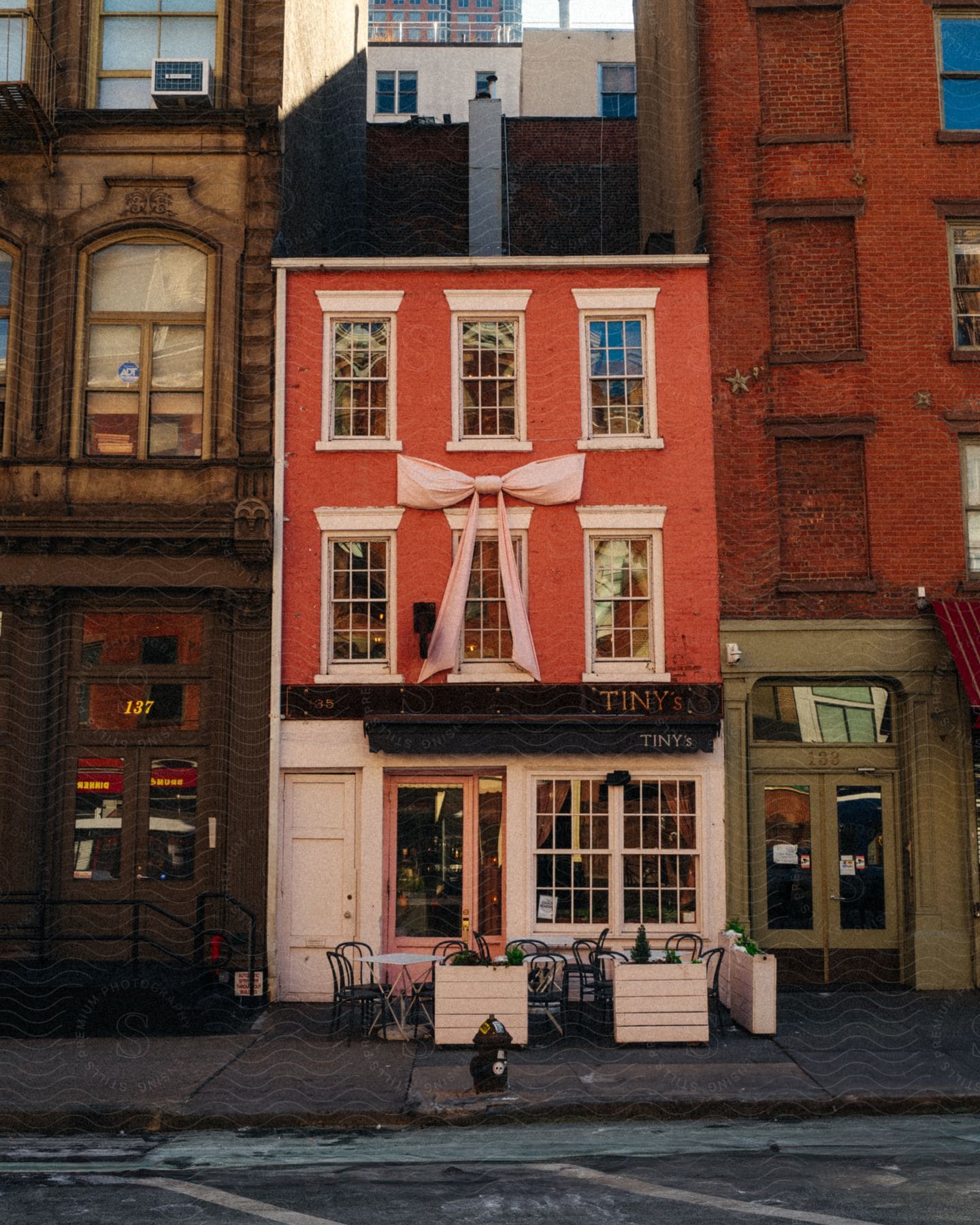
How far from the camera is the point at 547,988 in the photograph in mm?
13484

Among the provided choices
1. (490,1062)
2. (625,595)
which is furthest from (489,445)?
(490,1062)

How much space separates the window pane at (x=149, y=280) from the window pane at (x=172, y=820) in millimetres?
5896

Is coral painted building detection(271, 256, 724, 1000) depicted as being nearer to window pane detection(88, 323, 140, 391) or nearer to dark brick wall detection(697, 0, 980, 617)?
dark brick wall detection(697, 0, 980, 617)

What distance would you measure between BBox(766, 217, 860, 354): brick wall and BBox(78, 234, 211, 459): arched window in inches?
294

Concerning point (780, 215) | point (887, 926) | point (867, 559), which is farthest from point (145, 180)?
point (887, 926)

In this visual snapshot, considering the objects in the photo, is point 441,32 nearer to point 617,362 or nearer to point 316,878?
point 617,362

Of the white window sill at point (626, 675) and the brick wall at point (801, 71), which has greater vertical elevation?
the brick wall at point (801, 71)

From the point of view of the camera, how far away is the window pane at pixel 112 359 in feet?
53.8

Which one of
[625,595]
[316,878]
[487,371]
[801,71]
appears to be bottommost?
[316,878]

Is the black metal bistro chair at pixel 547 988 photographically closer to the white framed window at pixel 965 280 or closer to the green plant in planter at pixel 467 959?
the green plant in planter at pixel 467 959

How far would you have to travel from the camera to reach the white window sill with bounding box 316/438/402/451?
642 inches

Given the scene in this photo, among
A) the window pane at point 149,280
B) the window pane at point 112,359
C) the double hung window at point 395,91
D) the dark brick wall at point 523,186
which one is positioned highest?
the double hung window at point 395,91

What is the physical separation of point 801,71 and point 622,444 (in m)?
5.76

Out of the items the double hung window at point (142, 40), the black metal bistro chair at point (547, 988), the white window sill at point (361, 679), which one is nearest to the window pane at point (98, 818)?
the white window sill at point (361, 679)
